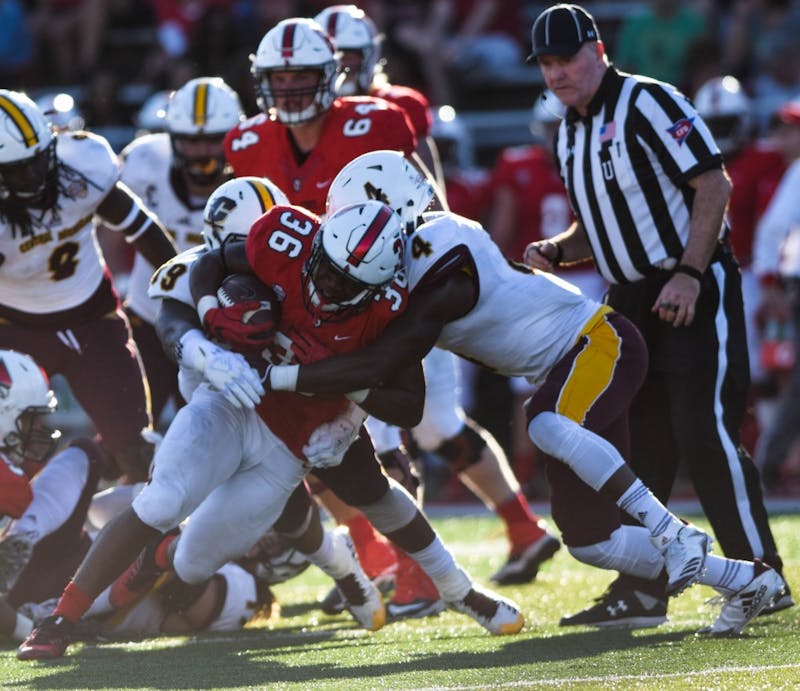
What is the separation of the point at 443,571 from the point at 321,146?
1588 mm

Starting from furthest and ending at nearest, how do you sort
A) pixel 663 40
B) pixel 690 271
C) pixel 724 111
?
1. pixel 663 40
2. pixel 724 111
3. pixel 690 271

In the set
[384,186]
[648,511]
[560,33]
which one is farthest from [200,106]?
[648,511]

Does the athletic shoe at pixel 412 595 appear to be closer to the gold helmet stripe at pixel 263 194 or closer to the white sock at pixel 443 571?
the white sock at pixel 443 571

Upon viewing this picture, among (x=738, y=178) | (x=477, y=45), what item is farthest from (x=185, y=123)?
(x=477, y=45)

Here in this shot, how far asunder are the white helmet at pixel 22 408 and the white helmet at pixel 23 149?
631 millimetres

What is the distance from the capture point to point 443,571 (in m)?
5.18

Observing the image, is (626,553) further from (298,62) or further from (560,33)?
(298,62)

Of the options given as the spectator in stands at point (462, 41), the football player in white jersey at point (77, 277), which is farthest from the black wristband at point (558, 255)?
the spectator in stands at point (462, 41)

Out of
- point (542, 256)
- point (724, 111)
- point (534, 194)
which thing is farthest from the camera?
point (534, 194)

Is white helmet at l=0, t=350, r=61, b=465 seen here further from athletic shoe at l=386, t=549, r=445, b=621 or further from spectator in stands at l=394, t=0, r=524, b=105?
spectator in stands at l=394, t=0, r=524, b=105

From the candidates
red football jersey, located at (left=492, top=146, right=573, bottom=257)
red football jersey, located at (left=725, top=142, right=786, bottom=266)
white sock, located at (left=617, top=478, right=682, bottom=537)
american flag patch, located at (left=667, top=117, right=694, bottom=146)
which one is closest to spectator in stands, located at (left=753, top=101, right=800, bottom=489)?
red football jersey, located at (left=725, top=142, right=786, bottom=266)

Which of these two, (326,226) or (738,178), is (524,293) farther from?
(738,178)

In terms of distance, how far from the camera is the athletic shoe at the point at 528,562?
6.49 metres

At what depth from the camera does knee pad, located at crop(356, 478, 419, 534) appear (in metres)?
5.13
